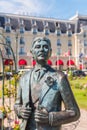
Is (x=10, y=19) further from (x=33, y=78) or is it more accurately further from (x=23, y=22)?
(x=33, y=78)

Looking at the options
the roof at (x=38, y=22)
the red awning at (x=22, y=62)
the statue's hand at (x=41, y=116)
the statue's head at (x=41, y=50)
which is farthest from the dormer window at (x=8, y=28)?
the statue's hand at (x=41, y=116)

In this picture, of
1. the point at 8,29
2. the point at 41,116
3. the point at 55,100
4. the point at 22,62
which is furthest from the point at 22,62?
the point at 41,116

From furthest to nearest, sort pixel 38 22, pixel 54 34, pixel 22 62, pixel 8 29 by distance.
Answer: pixel 54 34, pixel 38 22, pixel 8 29, pixel 22 62

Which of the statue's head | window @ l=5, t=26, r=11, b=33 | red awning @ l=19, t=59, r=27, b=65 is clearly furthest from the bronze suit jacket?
window @ l=5, t=26, r=11, b=33

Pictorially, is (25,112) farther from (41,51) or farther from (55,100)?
(41,51)

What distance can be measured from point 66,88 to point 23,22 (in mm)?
57931

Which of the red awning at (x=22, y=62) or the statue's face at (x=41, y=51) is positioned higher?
the red awning at (x=22, y=62)

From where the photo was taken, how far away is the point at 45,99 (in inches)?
108

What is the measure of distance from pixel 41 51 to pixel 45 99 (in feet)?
1.45

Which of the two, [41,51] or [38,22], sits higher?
[38,22]

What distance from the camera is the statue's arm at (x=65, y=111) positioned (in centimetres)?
269

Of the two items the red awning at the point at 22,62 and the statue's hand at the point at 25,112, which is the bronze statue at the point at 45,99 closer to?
the statue's hand at the point at 25,112

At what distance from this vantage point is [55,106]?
2766mm

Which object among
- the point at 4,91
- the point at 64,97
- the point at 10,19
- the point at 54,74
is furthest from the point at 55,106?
the point at 10,19
